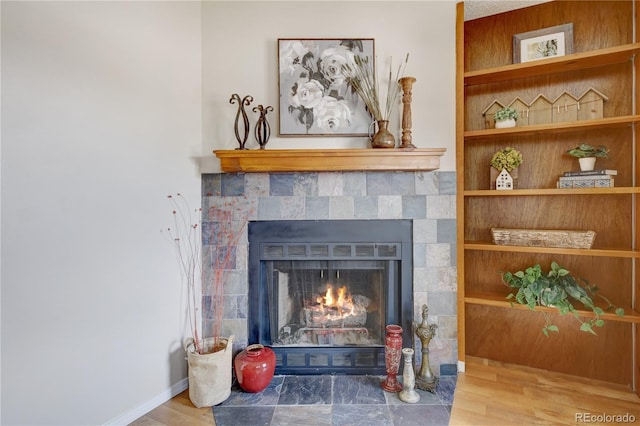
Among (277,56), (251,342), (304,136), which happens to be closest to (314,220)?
(304,136)

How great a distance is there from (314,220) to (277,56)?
105 cm

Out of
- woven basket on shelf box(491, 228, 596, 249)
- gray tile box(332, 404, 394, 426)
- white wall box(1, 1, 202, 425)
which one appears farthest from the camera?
woven basket on shelf box(491, 228, 596, 249)

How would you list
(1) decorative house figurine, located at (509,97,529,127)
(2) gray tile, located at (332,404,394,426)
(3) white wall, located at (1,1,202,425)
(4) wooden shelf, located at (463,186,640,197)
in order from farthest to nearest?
1. (1) decorative house figurine, located at (509,97,529,127)
2. (4) wooden shelf, located at (463,186,640,197)
3. (2) gray tile, located at (332,404,394,426)
4. (3) white wall, located at (1,1,202,425)

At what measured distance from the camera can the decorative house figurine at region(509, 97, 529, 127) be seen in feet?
6.55

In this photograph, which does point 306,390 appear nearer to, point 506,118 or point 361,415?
point 361,415

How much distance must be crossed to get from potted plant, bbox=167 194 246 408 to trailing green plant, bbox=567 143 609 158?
6.64 ft

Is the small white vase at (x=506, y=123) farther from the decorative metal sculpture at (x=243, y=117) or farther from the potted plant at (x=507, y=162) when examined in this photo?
the decorative metal sculpture at (x=243, y=117)

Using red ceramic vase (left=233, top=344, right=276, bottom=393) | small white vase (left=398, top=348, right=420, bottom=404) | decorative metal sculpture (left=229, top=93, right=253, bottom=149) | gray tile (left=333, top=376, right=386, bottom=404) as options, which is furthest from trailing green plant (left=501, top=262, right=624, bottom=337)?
decorative metal sculpture (left=229, top=93, right=253, bottom=149)

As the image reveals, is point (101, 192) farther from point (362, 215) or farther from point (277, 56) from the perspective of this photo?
point (362, 215)

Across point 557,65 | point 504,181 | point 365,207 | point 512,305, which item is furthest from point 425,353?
point 557,65

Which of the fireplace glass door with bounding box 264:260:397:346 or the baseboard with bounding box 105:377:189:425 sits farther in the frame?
the fireplace glass door with bounding box 264:260:397:346

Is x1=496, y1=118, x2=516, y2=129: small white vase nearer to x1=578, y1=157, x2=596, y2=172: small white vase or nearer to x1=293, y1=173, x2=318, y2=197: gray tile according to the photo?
x1=578, y1=157, x2=596, y2=172: small white vase

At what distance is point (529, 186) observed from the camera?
6.59ft

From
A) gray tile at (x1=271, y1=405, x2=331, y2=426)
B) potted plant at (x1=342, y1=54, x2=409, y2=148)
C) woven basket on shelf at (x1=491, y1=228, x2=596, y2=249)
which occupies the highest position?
potted plant at (x1=342, y1=54, x2=409, y2=148)
